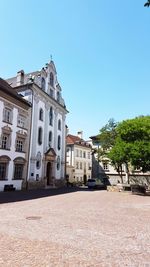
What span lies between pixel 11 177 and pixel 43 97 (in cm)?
1420

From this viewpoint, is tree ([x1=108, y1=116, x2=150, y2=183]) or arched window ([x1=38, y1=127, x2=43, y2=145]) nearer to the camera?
tree ([x1=108, y1=116, x2=150, y2=183])

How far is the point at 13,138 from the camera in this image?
2938 cm

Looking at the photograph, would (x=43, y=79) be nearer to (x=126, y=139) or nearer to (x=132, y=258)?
(x=126, y=139)

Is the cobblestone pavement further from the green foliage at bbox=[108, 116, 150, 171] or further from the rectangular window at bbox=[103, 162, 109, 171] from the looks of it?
the rectangular window at bbox=[103, 162, 109, 171]

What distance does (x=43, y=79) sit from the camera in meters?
38.6

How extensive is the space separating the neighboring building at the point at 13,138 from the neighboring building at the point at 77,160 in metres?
23.9

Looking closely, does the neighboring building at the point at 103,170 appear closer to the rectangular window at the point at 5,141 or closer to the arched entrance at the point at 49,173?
the arched entrance at the point at 49,173

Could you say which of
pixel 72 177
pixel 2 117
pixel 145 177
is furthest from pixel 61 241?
pixel 72 177

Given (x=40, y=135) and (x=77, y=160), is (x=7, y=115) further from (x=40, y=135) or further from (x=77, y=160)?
(x=77, y=160)

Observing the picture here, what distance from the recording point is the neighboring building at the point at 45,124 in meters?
34.4

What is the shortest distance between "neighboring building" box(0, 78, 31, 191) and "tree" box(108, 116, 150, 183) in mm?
11755

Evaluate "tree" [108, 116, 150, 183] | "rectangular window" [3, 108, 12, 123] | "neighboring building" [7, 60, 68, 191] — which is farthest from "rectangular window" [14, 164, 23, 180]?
"tree" [108, 116, 150, 183]

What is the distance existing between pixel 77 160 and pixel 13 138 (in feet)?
103

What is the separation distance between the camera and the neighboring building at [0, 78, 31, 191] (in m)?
27.6
